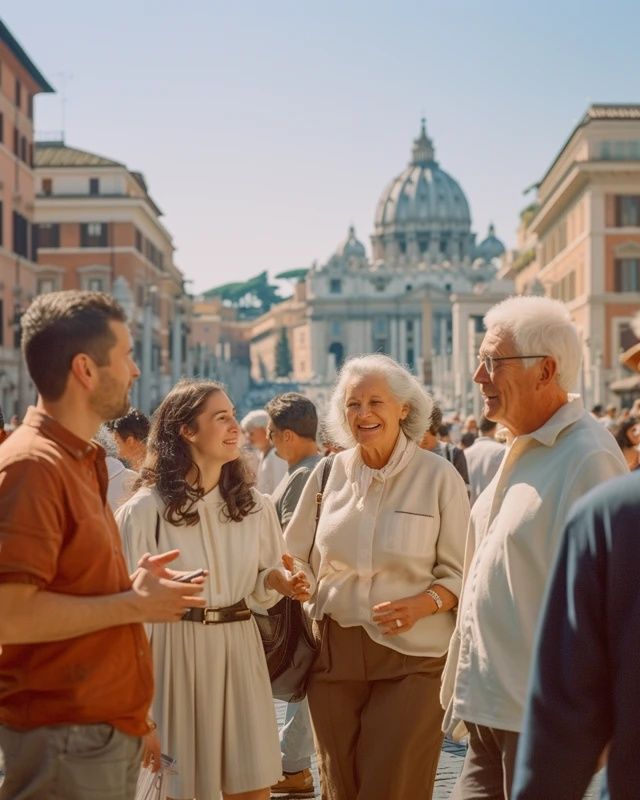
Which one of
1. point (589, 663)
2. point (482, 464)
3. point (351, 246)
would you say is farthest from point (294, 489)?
point (351, 246)

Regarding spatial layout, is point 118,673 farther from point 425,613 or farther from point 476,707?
point 425,613

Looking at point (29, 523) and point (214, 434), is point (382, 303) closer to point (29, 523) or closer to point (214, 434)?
point (214, 434)

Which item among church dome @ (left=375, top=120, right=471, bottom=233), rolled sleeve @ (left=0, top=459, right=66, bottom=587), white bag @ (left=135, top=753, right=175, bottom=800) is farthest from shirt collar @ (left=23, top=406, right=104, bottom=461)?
church dome @ (left=375, top=120, right=471, bottom=233)

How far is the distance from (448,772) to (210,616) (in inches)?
92.2

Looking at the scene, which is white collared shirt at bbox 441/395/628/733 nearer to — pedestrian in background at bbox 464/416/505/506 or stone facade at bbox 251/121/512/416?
pedestrian in background at bbox 464/416/505/506

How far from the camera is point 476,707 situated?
390 cm

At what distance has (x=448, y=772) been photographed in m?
6.62

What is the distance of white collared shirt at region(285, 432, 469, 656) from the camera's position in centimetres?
486

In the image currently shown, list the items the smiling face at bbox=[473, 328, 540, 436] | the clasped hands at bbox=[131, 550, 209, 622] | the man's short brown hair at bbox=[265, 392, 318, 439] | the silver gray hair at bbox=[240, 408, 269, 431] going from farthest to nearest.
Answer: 1. the silver gray hair at bbox=[240, 408, 269, 431]
2. the man's short brown hair at bbox=[265, 392, 318, 439]
3. the smiling face at bbox=[473, 328, 540, 436]
4. the clasped hands at bbox=[131, 550, 209, 622]

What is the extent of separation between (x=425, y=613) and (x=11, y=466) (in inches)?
80.3

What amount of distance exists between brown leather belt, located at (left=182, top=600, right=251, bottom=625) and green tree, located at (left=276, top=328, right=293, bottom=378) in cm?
14311

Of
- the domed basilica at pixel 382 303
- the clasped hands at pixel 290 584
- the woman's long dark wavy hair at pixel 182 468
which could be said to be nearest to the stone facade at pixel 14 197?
the woman's long dark wavy hair at pixel 182 468

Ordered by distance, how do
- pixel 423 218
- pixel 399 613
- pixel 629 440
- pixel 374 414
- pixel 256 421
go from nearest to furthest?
pixel 399 613 < pixel 374 414 < pixel 629 440 < pixel 256 421 < pixel 423 218

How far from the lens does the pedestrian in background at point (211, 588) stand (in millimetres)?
4605
